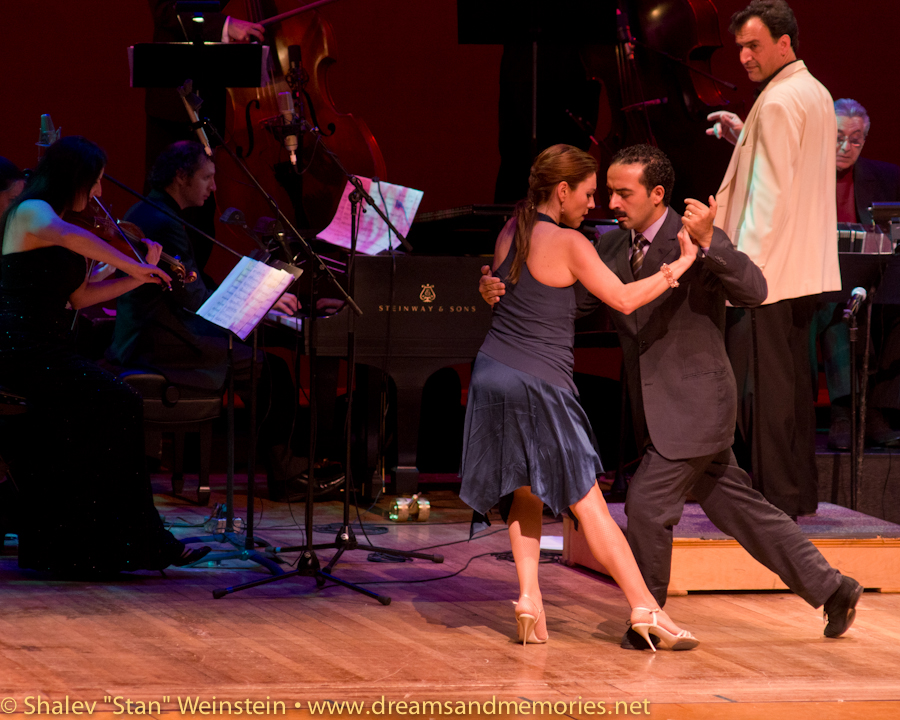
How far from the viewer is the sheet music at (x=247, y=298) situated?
3572 mm

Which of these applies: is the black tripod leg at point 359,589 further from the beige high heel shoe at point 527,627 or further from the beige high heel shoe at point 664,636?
the beige high heel shoe at point 664,636

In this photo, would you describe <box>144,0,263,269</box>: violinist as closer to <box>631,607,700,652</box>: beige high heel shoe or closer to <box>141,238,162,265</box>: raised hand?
<box>141,238,162,265</box>: raised hand

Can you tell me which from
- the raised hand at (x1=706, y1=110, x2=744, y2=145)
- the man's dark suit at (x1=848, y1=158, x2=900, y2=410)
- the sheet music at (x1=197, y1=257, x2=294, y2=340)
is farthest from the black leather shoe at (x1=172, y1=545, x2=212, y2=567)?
the man's dark suit at (x1=848, y1=158, x2=900, y2=410)

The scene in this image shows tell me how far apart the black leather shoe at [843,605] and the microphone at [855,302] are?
1.29 metres

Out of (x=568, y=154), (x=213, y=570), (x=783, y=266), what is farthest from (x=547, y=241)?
(x=213, y=570)

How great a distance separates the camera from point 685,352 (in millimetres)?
3213

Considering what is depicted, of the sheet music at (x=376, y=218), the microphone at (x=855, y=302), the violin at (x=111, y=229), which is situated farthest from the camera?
the sheet music at (x=376, y=218)

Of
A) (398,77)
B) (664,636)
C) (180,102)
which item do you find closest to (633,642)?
(664,636)

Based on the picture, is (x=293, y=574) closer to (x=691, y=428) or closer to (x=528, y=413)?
(x=528, y=413)

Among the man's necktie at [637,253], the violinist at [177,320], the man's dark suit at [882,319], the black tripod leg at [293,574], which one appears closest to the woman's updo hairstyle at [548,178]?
the man's necktie at [637,253]

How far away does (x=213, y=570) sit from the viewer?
3953 millimetres

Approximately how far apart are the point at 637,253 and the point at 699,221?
0.33 meters

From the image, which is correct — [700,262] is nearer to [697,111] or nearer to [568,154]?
[568,154]

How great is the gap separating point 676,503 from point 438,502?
7.37 ft
